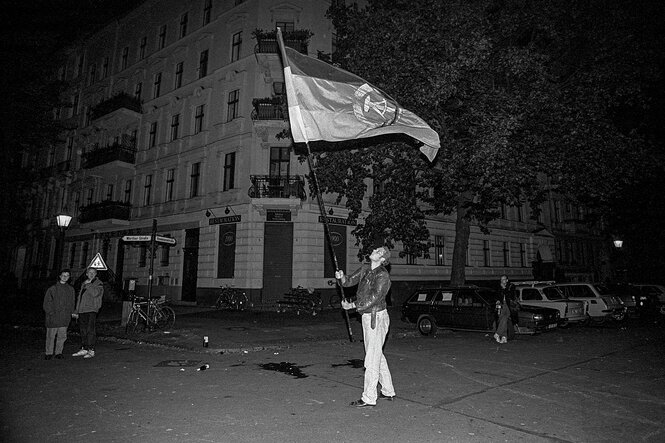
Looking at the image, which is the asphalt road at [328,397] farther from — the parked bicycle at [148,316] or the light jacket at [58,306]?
the parked bicycle at [148,316]

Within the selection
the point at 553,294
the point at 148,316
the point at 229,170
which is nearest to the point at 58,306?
the point at 148,316

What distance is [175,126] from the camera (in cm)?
2739

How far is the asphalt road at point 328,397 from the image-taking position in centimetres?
479

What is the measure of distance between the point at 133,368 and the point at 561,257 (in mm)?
39197

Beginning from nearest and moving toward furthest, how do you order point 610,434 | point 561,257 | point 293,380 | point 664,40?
1. point 610,434
2. point 293,380
3. point 664,40
4. point 561,257

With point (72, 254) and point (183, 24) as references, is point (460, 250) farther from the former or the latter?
point (72, 254)

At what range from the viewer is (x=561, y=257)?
38.7 metres

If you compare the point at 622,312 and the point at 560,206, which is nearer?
the point at 622,312

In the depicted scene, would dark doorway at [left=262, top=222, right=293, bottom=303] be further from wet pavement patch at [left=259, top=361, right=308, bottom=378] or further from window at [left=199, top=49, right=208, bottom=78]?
wet pavement patch at [left=259, top=361, right=308, bottom=378]

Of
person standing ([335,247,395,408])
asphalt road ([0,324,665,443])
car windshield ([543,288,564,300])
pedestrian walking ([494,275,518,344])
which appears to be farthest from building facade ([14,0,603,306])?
person standing ([335,247,395,408])

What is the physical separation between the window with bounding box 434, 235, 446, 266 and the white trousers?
2336 centimetres

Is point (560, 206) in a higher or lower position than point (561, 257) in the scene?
higher

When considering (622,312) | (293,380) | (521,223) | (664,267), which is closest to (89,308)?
(293,380)

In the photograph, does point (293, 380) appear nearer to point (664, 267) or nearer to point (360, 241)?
point (360, 241)
